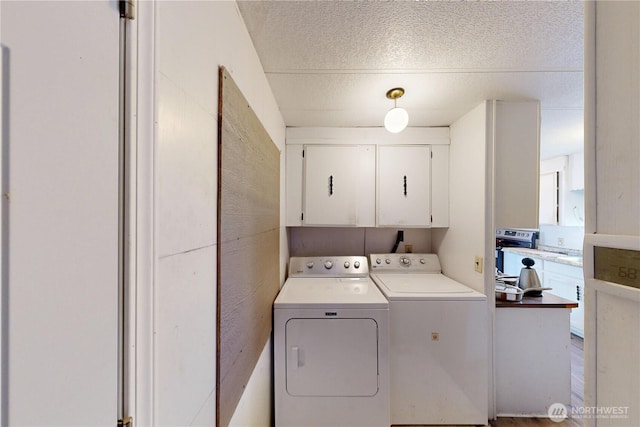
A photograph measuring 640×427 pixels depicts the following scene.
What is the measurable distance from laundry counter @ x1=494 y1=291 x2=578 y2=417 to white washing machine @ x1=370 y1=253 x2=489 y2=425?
19cm

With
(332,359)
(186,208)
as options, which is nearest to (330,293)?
(332,359)

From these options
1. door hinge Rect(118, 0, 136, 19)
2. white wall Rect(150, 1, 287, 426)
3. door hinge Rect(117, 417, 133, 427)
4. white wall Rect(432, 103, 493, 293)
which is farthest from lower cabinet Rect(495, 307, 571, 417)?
door hinge Rect(118, 0, 136, 19)

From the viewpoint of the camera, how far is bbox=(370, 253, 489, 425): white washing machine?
69.0 inches

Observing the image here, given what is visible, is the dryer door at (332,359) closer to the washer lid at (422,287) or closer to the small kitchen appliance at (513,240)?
the washer lid at (422,287)

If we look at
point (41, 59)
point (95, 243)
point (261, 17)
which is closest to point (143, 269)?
point (95, 243)

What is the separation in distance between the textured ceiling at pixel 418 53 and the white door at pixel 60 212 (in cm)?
86

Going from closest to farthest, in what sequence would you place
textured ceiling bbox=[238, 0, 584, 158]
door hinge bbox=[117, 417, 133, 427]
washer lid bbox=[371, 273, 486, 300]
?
door hinge bbox=[117, 417, 133, 427] < textured ceiling bbox=[238, 0, 584, 158] < washer lid bbox=[371, 273, 486, 300]

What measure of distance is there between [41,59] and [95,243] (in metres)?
0.29

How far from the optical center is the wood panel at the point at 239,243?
0.83m

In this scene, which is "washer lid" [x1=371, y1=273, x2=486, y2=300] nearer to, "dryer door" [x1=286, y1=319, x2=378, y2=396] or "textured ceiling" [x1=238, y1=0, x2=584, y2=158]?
"dryer door" [x1=286, y1=319, x2=378, y2=396]

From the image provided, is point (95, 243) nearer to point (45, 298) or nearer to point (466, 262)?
point (45, 298)

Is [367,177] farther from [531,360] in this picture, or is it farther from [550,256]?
[550,256]

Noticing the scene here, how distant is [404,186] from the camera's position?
234 cm

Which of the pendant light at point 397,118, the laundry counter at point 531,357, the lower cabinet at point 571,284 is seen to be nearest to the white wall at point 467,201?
the laundry counter at point 531,357
